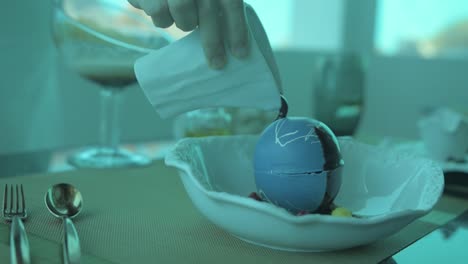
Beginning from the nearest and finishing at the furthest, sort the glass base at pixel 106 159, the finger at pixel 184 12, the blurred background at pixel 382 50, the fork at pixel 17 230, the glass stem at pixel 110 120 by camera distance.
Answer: the fork at pixel 17 230 → the finger at pixel 184 12 → the glass base at pixel 106 159 → the glass stem at pixel 110 120 → the blurred background at pixel 382 50

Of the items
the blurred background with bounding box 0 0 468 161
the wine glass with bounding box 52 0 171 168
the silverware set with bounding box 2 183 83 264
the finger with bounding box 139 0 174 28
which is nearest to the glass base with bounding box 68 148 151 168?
the wine glass with bounding box 52 0 171 168

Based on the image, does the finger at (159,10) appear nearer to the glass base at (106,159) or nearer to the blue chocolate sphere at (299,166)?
the blue chocolate sphere at (299,166)

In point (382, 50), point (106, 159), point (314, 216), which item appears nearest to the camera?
point (314, 216)

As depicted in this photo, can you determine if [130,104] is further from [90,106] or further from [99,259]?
[99,259]

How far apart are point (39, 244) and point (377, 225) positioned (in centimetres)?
29

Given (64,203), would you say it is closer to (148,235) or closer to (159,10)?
(148,235)

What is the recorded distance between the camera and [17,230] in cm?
47

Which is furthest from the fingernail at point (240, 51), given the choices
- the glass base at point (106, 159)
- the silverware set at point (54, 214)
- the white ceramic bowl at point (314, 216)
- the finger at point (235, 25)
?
the glass base at point (106, 159)

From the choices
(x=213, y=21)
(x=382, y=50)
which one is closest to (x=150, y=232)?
(x=213, y=21)

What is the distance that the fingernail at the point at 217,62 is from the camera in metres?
0.56

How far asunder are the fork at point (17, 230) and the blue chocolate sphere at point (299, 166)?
0.23m

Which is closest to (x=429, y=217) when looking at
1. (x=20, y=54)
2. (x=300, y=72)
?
(x=20, y=54)

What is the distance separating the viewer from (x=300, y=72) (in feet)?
7.73

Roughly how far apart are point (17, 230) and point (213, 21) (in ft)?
0.86
